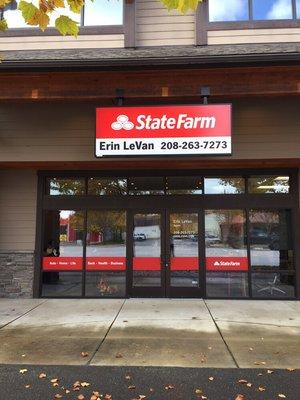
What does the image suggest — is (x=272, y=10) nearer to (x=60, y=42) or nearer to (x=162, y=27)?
(x=162, y=27)

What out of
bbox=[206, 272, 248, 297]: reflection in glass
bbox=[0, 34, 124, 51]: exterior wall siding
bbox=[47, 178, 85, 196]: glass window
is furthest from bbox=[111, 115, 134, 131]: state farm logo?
bbox=[206, 272, 248, 297]: reflection in glass

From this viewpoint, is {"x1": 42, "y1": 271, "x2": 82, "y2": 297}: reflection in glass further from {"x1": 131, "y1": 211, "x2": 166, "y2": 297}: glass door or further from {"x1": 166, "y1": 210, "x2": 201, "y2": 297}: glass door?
{"x1": 166, "y1": 210, "x2": 201, "y2": 297}: glass door

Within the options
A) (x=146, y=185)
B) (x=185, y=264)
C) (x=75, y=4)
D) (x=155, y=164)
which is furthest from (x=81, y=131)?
(x=75, y=4)

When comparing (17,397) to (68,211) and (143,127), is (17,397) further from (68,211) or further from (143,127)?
(68,211)

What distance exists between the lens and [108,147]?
9.13 metres

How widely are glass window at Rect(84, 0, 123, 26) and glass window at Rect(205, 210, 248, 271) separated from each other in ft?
19.1

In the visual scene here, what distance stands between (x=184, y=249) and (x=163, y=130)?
350 cm

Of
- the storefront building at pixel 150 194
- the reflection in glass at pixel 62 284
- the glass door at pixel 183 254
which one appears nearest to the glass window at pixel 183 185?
the storefront building at pixel 150 194

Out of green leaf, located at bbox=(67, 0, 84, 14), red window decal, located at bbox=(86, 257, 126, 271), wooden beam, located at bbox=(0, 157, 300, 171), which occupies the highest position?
green leaf, located at bbox=(67, 0, 84, 14)

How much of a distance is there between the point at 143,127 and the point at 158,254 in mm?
3612

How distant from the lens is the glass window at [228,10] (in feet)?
36.7

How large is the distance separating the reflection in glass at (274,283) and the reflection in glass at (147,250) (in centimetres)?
254

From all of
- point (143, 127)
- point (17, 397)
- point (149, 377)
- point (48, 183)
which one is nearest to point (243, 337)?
point (149, 377)

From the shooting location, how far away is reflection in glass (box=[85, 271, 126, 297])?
36.2ft
